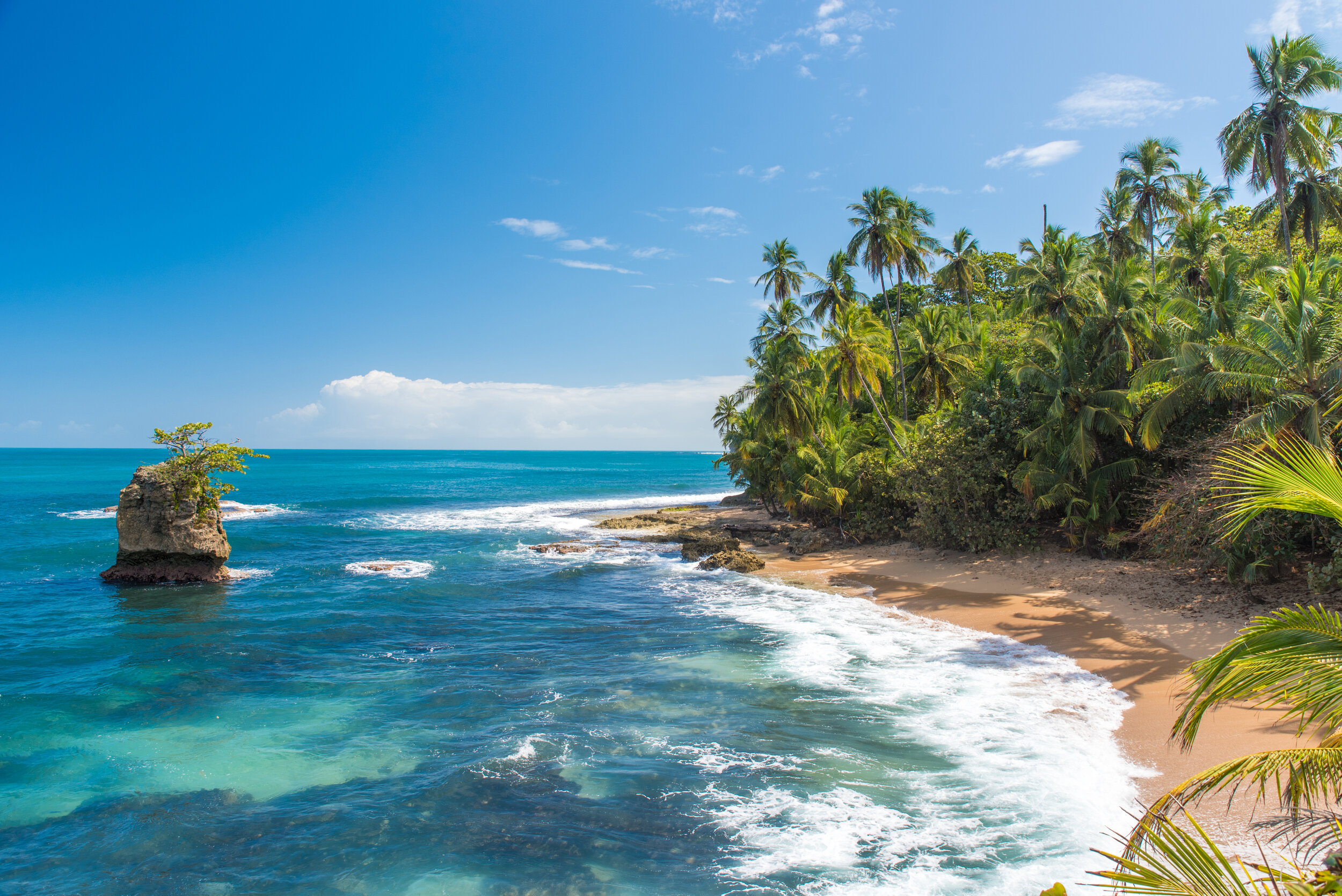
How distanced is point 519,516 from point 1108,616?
134ft

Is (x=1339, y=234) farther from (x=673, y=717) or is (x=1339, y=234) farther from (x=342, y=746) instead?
(x=342, y=746)

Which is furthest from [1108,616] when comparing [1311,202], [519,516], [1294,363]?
[519,516]

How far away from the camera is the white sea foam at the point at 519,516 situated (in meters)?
44.6

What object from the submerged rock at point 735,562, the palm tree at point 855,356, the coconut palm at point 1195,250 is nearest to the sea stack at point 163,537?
the submerged rock at point 735,562

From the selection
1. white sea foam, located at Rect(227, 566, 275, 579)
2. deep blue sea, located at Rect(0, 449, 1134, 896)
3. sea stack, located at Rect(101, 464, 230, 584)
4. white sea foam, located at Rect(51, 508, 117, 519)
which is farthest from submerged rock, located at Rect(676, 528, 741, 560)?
white sea foam, located at Rect(51, 508, 117, 519)

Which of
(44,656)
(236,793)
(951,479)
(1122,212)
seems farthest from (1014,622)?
(1122,212)

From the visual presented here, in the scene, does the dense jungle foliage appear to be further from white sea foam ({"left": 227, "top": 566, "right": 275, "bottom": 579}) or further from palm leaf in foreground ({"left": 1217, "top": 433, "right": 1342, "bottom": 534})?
white sea foam ({"left": 227, "top": 566, "right": 275, "bottom": 579})

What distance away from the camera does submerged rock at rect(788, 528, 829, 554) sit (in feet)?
102

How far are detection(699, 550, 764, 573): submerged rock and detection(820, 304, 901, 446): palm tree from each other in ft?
27.9

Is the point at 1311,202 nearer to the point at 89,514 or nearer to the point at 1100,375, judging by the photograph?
the point at 1100,375

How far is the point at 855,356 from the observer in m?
31.5

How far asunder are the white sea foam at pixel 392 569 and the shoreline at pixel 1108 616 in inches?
558

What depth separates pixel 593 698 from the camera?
14.0 m

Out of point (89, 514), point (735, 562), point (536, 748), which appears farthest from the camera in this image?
point (89, 514)
